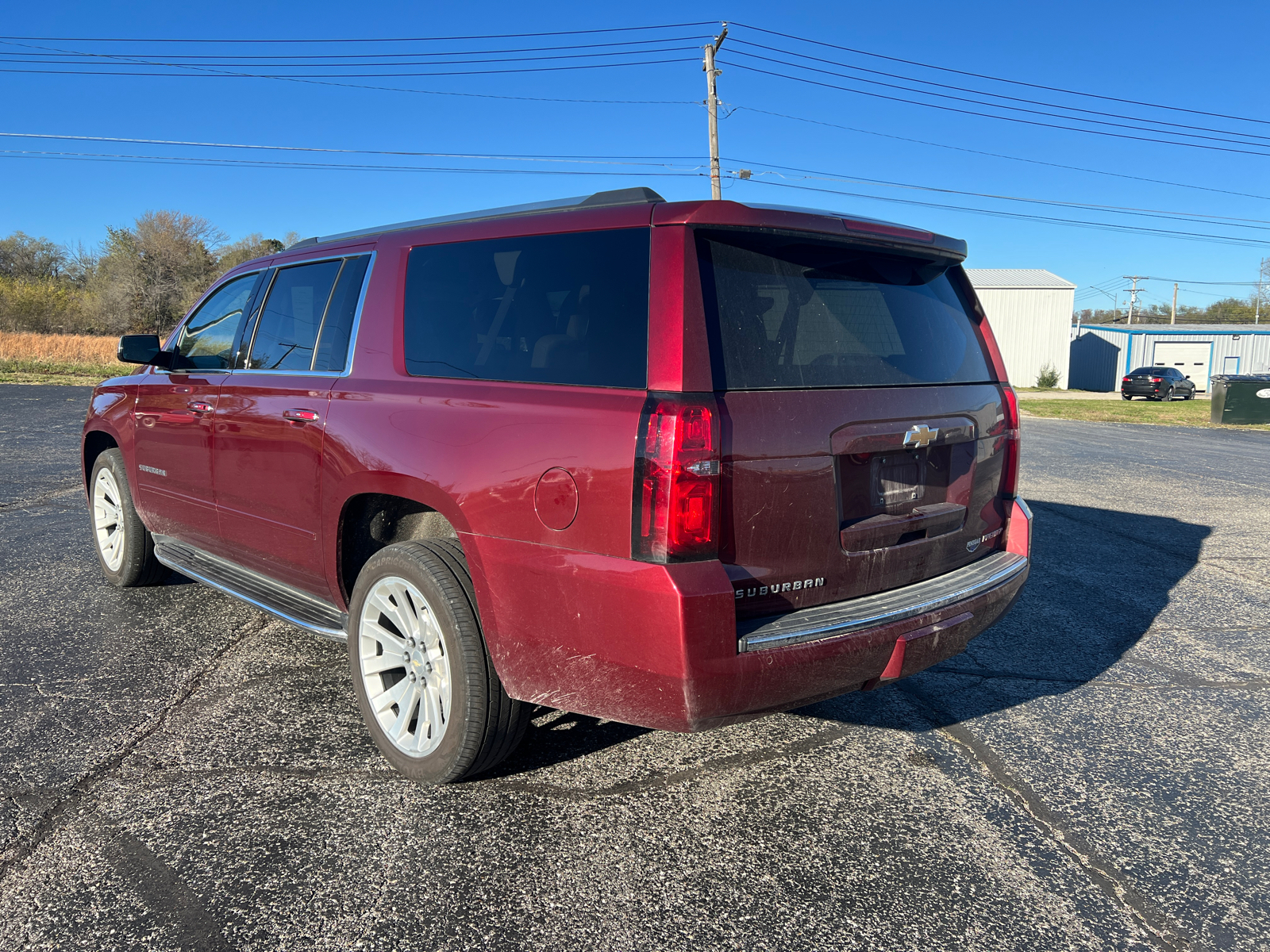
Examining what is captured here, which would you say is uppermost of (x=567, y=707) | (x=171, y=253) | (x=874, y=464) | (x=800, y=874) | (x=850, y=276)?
(x=171, y=253)

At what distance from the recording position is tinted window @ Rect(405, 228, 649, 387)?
2615 millimetres

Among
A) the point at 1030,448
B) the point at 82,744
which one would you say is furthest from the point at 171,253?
the point at 82,744

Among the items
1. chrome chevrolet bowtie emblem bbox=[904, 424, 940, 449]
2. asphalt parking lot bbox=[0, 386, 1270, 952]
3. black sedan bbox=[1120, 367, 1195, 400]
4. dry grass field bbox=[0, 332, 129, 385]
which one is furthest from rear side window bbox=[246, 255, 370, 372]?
black sedan bbox=[1120, 367, 1195, 400]

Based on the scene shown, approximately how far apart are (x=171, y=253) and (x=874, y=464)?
59.9 m

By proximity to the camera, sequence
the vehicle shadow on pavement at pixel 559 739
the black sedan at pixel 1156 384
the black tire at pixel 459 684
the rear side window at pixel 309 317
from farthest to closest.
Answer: the black sedan at pixel 1156 384, the rear side window at pixel 309 317, the vehicle shadow on pavement at pixel 559 739, the black tire at pixel 459 684

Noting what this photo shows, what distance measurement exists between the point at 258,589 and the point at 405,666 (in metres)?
1.24

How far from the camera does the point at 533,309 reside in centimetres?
293

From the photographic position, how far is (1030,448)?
14.7 m

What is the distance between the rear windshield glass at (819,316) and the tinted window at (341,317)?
5.52ft

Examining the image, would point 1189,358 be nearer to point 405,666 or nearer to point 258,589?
point 258,589

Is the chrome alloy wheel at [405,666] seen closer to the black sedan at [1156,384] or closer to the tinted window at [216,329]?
the tinted window at [216,329]

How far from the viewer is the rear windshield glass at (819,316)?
258 cm

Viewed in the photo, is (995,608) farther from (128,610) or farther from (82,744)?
(128,610)

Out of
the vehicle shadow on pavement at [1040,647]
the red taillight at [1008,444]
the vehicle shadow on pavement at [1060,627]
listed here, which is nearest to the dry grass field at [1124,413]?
the vehicle shadow on pavement at [1060,627]
